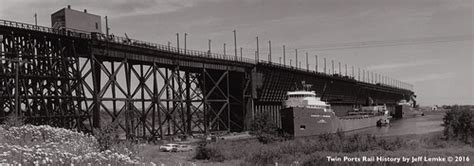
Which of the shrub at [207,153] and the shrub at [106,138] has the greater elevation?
the shrub at [106,138]

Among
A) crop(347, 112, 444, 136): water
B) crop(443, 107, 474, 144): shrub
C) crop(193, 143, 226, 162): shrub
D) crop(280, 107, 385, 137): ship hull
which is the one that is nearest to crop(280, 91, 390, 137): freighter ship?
crop(280, 107, 385, 137): ship hull

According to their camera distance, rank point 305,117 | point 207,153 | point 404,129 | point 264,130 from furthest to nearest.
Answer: point 404,129 → point 305,117 → point 264,130 → point 207,153

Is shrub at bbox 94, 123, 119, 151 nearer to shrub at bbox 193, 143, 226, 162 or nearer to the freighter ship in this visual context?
shrub at bbox 193, 143, 226, 162

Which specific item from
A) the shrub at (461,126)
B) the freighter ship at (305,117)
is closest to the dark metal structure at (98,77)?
the freighter ship at (305,117)

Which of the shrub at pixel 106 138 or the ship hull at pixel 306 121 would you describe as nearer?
the shrub at pixel 106 138

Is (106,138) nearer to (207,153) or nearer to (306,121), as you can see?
(207,153)

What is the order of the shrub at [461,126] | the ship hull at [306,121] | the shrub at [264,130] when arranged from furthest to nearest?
the ship hull at [306,121] < the shrub at [264,130] < the shrub at [461,126]

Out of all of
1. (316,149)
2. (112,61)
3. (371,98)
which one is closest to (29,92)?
(112,61)

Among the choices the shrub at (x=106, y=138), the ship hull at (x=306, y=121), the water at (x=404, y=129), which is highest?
the shrub at (x=106, y=138)

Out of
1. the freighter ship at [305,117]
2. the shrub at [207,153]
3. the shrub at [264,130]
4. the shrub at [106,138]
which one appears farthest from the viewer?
the freighter ship at [305,117]

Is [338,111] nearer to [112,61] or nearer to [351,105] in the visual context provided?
[351,105]

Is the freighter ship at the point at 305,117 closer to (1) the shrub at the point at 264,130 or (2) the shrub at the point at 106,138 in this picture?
(1) the shrub at the point at 264,130

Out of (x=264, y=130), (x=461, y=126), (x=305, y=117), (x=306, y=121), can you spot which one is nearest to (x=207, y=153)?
(x=264, y=130)

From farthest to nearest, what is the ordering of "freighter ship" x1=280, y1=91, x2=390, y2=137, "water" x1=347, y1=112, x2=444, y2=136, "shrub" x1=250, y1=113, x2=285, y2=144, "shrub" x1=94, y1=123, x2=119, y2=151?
"water" x1=347, y1=112, x2=444, y2=136, "freighter ship" x1=280, y1=91, x2=390, y2=137, "shrub" x1=250, y1=113, x2=285, y2=144, "shrub" x1=94, y1=123, x2=119, y2=151
